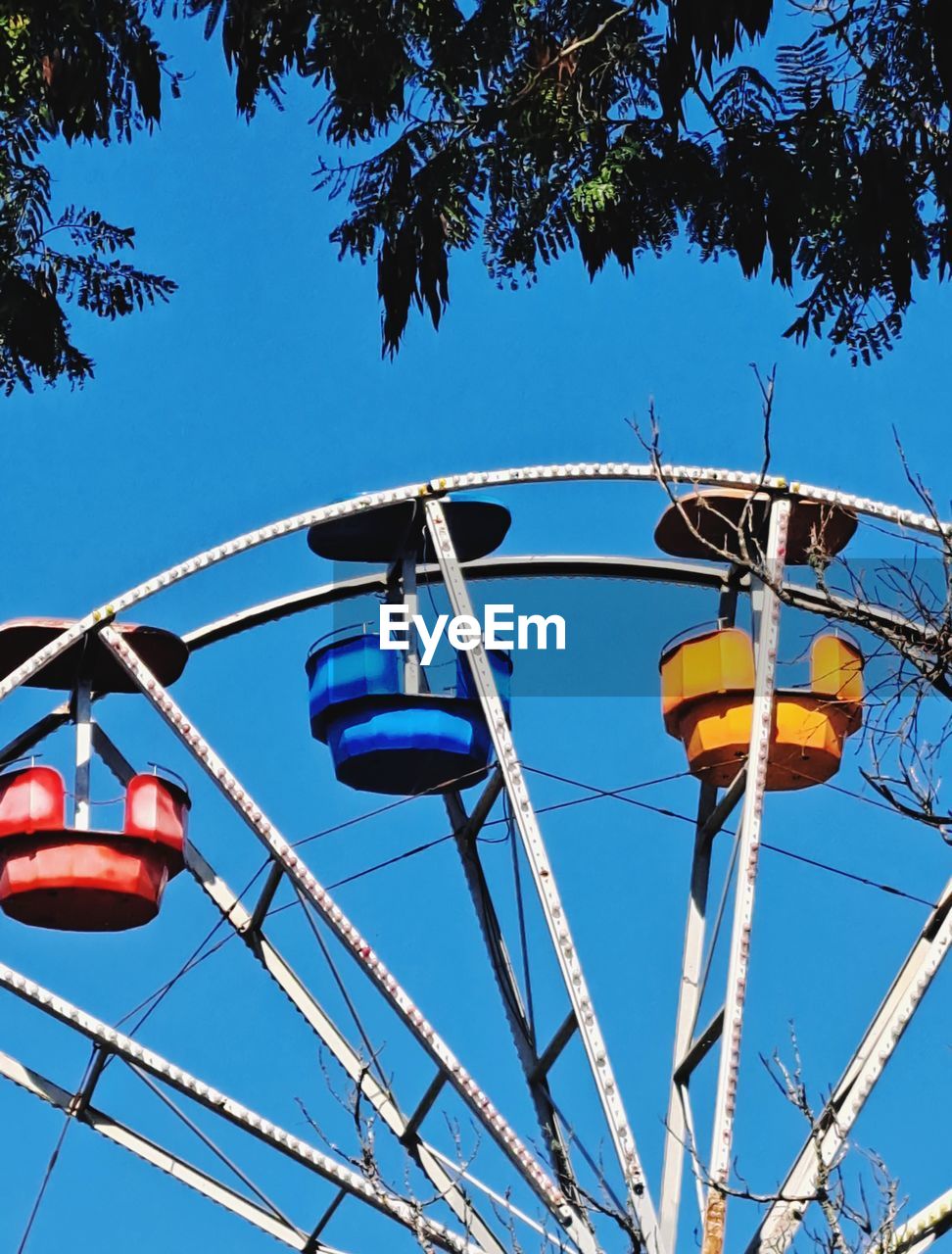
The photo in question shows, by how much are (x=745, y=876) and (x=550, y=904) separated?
3.84 ft

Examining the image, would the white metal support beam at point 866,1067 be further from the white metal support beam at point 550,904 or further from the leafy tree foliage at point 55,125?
the leafy tree foliage at point 55,125

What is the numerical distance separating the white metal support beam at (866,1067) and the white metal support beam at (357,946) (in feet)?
3.64

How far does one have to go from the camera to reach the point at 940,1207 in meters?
12.8

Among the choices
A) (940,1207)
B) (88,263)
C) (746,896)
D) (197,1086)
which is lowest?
(940,1207)

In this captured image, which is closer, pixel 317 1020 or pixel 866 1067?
pixel 866 1067

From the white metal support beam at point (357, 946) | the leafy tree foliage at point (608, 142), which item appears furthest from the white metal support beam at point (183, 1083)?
the leafy tree foliage at point (608, 142)

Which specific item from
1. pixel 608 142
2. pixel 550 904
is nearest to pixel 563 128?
pixel 608 142

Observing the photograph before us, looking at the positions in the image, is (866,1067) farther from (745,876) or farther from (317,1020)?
(317,1020)

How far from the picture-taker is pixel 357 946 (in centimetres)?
1408

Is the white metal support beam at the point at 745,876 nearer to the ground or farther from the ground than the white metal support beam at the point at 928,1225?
farther from the ground

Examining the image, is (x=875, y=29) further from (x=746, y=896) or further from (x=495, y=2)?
(x=746, y=896)

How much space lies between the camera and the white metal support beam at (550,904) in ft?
43.9

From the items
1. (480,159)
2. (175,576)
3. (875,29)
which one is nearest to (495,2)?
(480,159)

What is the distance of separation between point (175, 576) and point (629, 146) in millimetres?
5391
